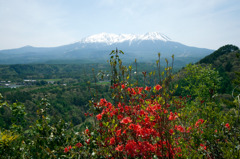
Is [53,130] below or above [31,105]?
above

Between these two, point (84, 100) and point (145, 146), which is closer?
point (145, 146)

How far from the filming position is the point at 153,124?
2.38 metres

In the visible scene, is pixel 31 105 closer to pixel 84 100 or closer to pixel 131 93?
pixel 84 100

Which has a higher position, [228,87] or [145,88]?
[145,88]

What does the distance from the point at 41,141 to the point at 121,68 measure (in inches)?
80.6

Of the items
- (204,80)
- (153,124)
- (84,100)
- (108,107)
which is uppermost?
(108,107)

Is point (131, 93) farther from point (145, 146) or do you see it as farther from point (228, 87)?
point (228, 87)

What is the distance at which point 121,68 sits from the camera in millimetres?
2533

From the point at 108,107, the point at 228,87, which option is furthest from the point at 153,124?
the point at 228,87

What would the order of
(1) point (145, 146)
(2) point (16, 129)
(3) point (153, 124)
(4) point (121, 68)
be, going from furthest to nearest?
(2) point (16, 129)
(4) point (121, 68)
(3) point (153, 124)
(1) point (145, 146)

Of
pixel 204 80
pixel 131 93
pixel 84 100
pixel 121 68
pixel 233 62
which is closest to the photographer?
pixel 121 68

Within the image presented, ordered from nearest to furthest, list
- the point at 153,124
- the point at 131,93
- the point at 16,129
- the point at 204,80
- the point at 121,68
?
the point at 153,124
the point at 121,68
the point at 131,93
the point at 16,129
the point at 204,80

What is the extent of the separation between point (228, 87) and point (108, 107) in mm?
34904

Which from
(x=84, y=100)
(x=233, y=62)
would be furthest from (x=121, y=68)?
(x=84, y=100)
